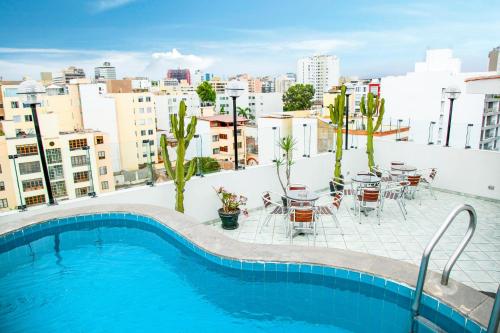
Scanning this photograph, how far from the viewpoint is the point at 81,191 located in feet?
21.1

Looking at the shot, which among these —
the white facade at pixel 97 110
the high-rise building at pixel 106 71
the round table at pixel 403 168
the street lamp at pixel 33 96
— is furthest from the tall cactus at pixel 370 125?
the high-rise building at pixel 106 71

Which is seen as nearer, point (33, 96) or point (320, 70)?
point (33, 96)

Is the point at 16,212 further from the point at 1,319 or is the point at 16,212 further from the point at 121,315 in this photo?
the point at 121,315

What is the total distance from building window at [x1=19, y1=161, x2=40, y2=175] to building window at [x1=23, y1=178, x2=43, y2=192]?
0.58ft

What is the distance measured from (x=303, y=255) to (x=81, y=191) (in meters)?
4.17

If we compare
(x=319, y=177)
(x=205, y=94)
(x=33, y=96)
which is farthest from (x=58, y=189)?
(x=205, y=94)

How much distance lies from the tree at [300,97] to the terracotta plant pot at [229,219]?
→ 63126 mm

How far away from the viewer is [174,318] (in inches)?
164

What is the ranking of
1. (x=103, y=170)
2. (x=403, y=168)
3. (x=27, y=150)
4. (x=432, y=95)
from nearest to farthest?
1. (x=27, y=150)
2. (x=103, y=170)
3. (x=403, y=168)
4. (x=432, y=95)

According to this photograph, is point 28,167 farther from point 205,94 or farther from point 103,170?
point 205,94

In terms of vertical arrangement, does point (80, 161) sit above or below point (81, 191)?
above

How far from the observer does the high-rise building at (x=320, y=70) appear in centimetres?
16088

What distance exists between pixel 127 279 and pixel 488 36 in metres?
25.7

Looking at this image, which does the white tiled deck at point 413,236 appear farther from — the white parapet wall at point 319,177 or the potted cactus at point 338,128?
the potted cactus at point 338,128
